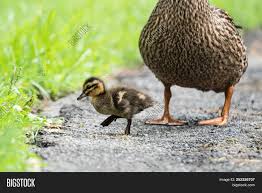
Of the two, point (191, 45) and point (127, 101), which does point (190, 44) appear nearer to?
point (191, 45)

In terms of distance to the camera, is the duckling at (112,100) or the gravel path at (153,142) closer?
the gravel path at (153,142)

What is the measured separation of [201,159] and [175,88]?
480 centimetres

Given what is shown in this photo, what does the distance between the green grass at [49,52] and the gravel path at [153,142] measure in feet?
0.79

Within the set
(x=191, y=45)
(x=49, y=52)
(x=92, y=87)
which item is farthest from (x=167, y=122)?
(x=49, y=52)

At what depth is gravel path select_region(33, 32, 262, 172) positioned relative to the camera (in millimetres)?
5566

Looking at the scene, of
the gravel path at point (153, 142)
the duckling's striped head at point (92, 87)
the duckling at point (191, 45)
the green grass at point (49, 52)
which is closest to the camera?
the gravel path at point (153, 142)

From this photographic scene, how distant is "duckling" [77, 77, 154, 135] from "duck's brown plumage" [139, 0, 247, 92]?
687 mm

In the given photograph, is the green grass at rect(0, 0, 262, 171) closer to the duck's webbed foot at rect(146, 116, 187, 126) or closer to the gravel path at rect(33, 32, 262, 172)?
the gravel path at rect(33, 32, 262, 172)

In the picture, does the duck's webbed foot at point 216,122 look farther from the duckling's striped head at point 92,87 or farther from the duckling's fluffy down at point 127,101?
the duckling's striped head at point 92,87

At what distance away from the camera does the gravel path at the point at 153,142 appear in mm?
5566

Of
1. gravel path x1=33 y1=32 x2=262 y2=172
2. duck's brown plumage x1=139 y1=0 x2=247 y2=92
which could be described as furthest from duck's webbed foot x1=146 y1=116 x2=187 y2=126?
duck's brown plumage x1=139 y1=0 x2=247 y2=92

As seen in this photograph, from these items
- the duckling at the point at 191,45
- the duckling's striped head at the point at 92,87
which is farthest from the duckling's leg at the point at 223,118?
the duckling's striped head at the point at 92,87
